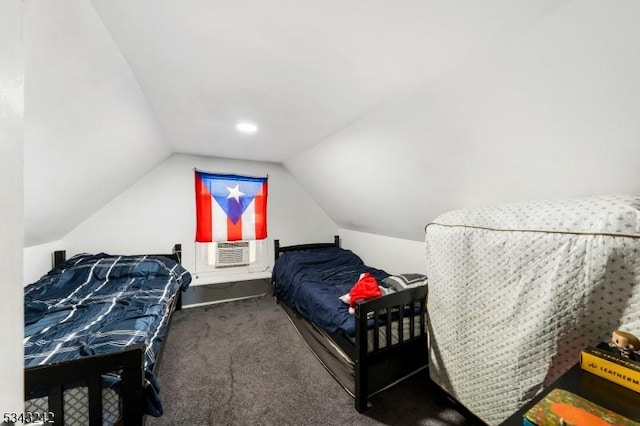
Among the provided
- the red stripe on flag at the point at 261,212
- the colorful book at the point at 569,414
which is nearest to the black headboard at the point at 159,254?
the red stripe on flag at the point at 261,212

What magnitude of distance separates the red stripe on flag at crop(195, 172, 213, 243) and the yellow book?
3411 millimetres

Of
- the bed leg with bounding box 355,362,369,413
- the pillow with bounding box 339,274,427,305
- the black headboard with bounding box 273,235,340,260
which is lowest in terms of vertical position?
the bed leg with bounding box 355,362,369,413

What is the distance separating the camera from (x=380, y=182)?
2490 millimetres

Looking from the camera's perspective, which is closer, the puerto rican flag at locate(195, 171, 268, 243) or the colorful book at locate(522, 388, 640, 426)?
the colorful book at locate(522, 388, 640, 426)

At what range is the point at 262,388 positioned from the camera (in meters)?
1.86

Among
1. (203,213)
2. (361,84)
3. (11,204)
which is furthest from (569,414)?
(203,213)

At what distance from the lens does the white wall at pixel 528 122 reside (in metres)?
0.94

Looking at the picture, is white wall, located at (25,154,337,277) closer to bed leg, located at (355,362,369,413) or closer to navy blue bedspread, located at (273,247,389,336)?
navy blue bedspread, located at (273,247,389,336)

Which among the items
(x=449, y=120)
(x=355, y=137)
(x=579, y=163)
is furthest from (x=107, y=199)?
(x=579, y=163)

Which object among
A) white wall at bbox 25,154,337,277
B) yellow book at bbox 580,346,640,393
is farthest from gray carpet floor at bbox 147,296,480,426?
white wall at bbox 25,154,337,277

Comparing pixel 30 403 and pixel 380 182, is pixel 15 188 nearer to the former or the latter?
pixel 30 403

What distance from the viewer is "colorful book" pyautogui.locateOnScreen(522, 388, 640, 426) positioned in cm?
62

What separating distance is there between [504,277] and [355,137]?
153cm

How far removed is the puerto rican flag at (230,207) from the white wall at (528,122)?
1746mm
